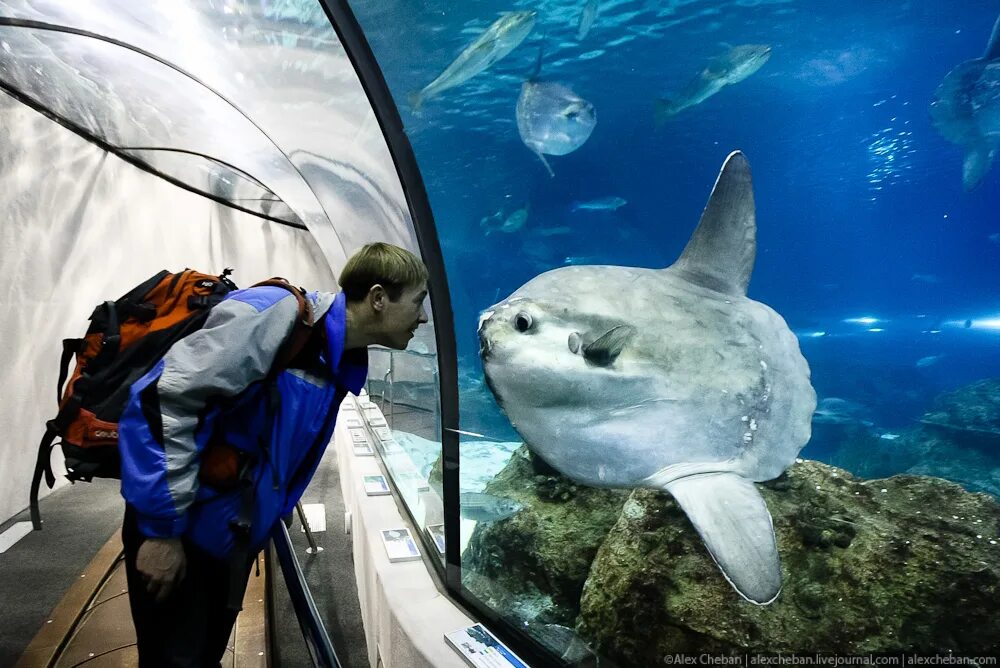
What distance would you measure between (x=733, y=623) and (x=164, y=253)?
9235 millimetres

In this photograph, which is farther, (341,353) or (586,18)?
(586,18)

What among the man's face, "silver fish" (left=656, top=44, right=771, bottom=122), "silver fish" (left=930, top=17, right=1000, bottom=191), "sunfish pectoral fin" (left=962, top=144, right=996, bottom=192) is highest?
"silver fish" (left=656, top=44, right=771, bottom=122)

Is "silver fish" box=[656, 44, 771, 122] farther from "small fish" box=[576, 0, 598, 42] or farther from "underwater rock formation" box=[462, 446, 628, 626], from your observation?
"underwater rock formation" box=[462, 446, 628, 626]

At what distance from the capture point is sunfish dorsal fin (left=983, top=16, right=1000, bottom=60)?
1197 millimetres

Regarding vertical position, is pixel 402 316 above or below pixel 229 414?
above

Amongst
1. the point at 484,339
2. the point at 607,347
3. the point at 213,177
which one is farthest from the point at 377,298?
the point at 213,177

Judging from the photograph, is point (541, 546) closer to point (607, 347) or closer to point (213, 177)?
A: point (607, 347)

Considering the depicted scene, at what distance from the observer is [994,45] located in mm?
1208

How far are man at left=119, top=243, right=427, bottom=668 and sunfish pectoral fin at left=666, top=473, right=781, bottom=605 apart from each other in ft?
3.11

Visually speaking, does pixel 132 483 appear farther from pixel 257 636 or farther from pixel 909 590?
pixel 257 636

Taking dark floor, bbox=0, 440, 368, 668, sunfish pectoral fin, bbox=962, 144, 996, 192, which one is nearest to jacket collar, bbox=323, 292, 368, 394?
sunfish pectoral fin, bbox=962, 144, 996, 192

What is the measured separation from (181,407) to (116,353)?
372mm

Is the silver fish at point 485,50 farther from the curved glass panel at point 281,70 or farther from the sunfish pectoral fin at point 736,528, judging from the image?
the sunfish pectoral fin at point 736,528

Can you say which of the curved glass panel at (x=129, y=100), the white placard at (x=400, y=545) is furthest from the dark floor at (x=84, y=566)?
the curved glass panel at (x=129, y=100)
